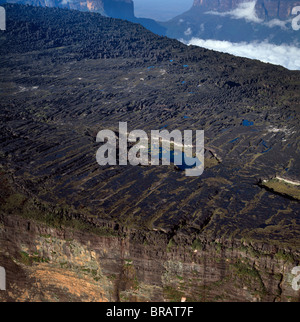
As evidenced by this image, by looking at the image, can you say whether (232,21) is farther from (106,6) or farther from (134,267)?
(134,267)

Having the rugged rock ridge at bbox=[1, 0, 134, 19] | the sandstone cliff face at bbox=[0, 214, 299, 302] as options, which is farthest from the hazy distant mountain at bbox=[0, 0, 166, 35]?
the sandstone cliff face at bbox=[0, 214, 299, 302]

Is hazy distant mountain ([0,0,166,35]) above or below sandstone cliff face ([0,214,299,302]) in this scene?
above

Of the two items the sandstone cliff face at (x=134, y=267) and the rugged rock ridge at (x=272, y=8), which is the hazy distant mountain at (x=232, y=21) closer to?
the rugged rock ridge at (x=272, y=8)

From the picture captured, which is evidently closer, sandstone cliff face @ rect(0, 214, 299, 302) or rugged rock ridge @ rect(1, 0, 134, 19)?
sandstone cliff face @ rect(0, 214, 299, 302)

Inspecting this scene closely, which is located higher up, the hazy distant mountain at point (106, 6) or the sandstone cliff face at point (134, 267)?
the hazy distant mountain at point (106, 6)

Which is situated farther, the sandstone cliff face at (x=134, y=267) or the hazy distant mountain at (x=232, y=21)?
the hazy distant mountain at (x=232, y=21)

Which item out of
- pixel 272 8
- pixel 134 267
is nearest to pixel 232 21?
pixel 272 8

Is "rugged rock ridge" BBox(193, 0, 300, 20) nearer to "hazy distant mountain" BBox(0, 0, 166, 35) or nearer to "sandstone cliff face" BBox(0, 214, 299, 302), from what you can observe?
"hazy distant mountain" BBox(0, 0, 166, 35)

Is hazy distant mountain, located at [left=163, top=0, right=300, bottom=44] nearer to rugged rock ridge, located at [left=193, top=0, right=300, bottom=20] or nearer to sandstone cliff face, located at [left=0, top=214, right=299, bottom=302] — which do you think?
rugged rock ridge, located at [left=193, top=0, right=300, bottom=20]

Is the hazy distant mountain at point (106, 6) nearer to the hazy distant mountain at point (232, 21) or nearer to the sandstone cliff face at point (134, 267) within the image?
the hazy distant mountain at point (232, 21)

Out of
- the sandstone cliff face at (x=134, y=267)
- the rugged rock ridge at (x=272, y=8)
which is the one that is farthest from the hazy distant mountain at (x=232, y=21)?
the sandstone cliff face at (x=134, y=267)

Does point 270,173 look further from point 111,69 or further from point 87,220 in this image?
point 111,69
